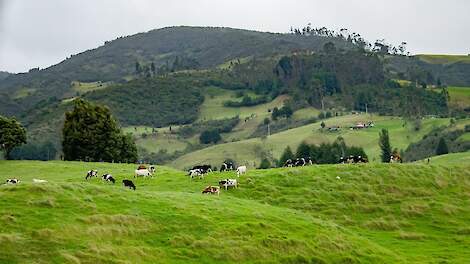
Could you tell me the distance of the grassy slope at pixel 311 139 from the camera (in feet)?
526

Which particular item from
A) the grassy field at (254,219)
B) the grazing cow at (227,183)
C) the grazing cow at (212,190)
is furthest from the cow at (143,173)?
the grazing cow at (212,190)

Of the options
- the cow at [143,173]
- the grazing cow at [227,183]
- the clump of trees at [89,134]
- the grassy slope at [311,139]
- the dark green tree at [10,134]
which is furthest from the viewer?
the grassy slope at [311,139]

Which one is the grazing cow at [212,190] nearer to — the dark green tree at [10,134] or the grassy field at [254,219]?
the grassy field at [254,219]

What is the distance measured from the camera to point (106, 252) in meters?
29.2

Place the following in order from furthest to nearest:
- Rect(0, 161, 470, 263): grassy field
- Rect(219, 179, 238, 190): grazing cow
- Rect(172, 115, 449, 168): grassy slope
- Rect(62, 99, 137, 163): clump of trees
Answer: Rect(172, 115, 449, 168): grassy slope, Rect(62, 99, 137, 163): clump of trees, Rect(219, 179, 238, 190): grazing cow, Rect(0, 161, 470, 263): grassy field

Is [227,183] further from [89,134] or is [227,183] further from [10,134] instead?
[10,134]

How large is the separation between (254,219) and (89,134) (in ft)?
153

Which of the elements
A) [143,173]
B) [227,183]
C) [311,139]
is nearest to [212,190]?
[227,183]

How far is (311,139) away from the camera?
6609 inches

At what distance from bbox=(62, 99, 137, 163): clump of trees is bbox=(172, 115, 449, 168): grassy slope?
80.2 metres

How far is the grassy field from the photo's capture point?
30.1 metres

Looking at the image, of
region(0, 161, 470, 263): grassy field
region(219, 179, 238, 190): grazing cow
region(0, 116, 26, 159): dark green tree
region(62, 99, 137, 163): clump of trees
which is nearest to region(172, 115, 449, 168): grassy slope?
region(62, 99, 137, 163): clump of trees

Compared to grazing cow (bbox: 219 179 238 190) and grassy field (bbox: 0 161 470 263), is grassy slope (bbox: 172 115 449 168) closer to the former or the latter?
grassy field (bbox: 0 161 470 263)

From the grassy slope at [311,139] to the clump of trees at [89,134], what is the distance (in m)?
80.2
